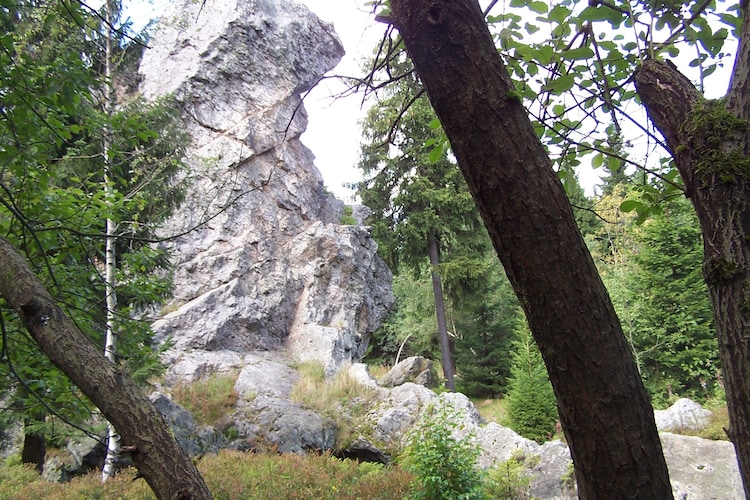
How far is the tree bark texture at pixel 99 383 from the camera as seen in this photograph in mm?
1726

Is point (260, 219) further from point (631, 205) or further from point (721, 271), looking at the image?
point (721, 271)

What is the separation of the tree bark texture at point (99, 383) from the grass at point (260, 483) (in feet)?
10.9

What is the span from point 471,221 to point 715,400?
748 cm

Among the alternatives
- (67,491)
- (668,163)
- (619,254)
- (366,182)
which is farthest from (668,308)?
(67,491)

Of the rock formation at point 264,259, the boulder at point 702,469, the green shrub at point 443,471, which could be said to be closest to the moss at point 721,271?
the green shrub at point 443,471

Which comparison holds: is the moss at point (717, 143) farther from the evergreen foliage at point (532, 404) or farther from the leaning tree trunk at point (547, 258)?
the evergreen foliage at point (532, 404)

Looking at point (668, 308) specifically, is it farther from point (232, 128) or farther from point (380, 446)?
point (232, 128)

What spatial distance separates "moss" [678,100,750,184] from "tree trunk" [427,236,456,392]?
476 inches

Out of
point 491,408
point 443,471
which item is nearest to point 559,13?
point 443,471

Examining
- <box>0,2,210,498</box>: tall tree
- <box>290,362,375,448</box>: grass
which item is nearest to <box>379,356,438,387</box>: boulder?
<box>290,362,375,448</box>: grass

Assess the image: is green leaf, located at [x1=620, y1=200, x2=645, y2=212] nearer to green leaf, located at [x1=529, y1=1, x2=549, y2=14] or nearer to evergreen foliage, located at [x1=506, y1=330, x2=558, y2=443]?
green leaf, located at [x1=529, y1=1, x2=549, y2=14]

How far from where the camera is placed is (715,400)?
28.1 ft

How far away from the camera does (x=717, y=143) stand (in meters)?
1.01

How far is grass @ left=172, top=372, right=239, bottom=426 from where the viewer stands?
26.9 feet
